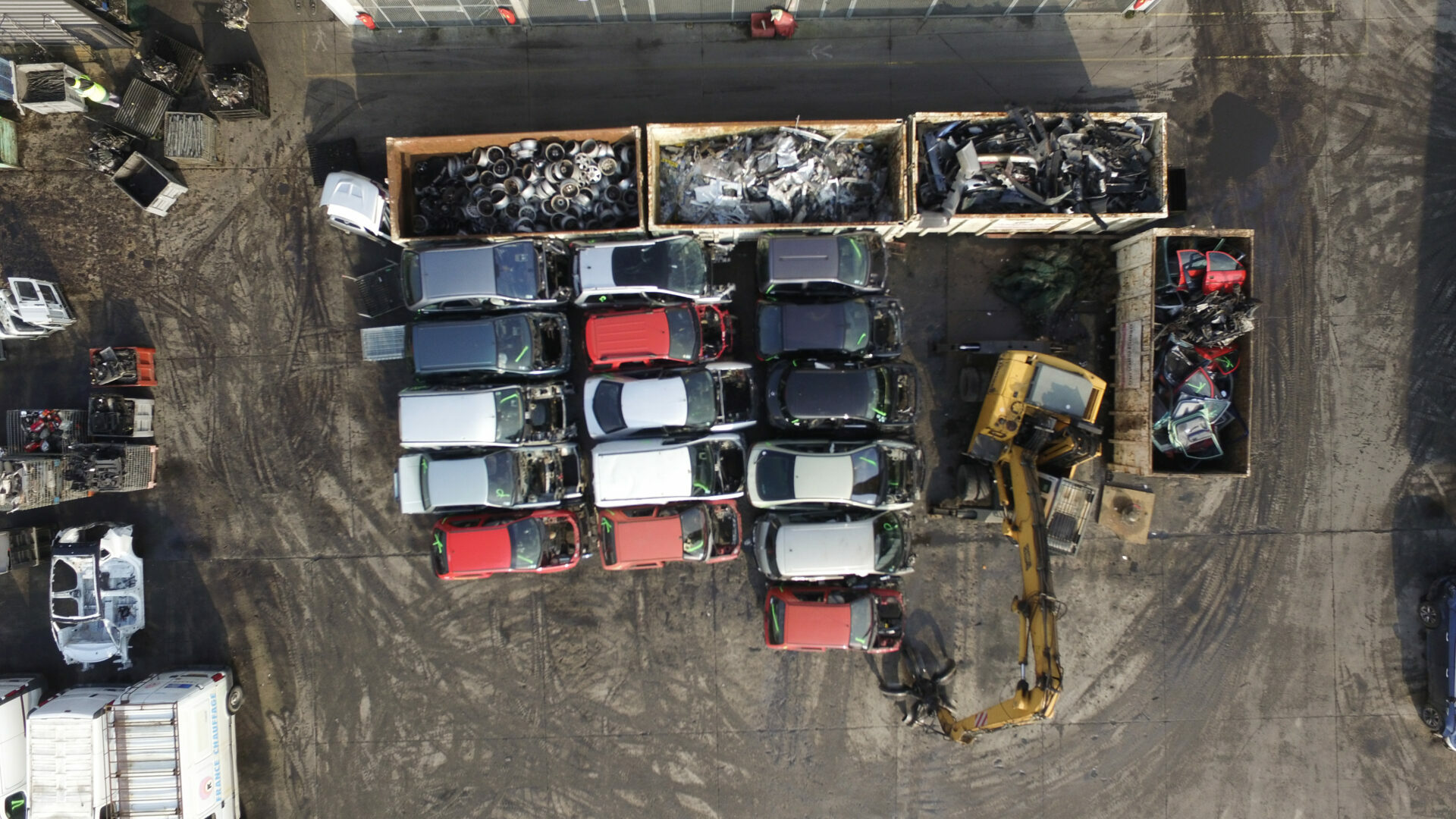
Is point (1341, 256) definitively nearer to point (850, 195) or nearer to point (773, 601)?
point (850, 195)

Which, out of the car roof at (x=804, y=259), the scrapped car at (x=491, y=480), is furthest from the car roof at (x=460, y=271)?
the car roof at (x=804, y=259)

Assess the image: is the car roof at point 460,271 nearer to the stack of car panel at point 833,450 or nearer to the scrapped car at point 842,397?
the stack of car panel at point 833,450

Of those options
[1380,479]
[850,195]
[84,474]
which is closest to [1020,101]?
[850,195]

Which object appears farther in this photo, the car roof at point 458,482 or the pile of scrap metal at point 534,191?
the pile of scrap metal at point 534,191

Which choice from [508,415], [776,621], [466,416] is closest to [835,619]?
[776,621]

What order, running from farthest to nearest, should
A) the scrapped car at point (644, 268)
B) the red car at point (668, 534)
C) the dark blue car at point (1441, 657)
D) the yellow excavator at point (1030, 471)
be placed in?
1. the dark blue car at point (1441, 657)
2. the red car at point (668, 534)
3. the scrapped car at point (644, 268)
4. the yellow excavator at point (1030, 471)

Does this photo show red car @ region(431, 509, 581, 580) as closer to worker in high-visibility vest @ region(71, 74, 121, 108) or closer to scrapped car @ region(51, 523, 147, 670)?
scrapped car @ region(51, 523, 147, 670)

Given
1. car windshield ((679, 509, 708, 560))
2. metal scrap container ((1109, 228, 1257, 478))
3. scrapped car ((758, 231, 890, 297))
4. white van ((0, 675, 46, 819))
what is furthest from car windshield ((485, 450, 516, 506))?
metal scrap container ((1109, 228, 1257, 478))
